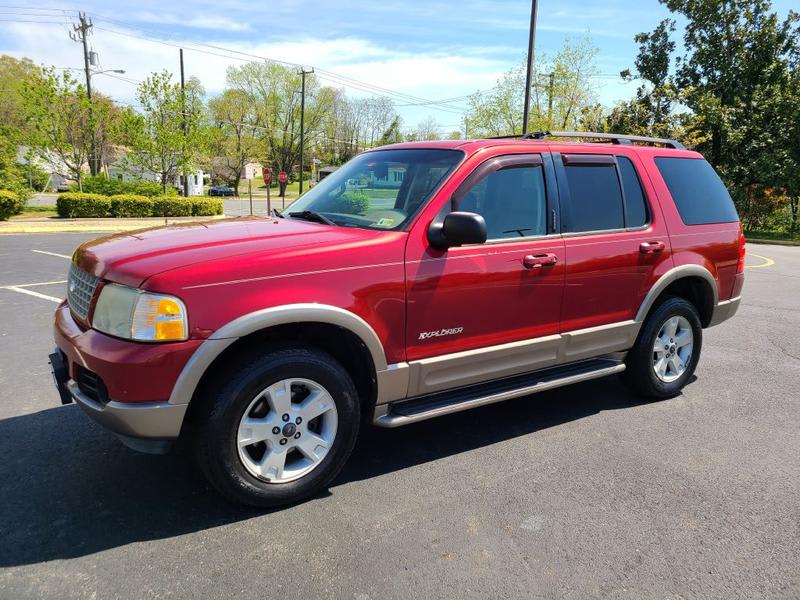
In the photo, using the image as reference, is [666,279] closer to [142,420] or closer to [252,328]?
[252,328]

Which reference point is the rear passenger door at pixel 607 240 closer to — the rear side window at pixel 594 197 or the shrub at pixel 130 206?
the rear side window at pixel 594 197

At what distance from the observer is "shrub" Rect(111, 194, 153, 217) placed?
26078 mm

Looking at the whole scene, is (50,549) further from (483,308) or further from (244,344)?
(483,308)

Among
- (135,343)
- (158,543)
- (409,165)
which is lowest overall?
(158,543)

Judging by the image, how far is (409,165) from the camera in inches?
157

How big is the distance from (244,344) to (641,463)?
2.52 m

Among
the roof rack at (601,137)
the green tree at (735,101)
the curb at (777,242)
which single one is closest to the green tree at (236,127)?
the green tree at (735,101)

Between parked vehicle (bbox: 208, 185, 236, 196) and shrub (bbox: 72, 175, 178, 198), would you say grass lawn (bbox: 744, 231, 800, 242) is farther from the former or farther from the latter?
parked vehicle (bbox: 208, 185, 236, 196)

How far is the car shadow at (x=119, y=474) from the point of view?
2.86 meters

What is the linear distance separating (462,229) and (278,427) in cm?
143

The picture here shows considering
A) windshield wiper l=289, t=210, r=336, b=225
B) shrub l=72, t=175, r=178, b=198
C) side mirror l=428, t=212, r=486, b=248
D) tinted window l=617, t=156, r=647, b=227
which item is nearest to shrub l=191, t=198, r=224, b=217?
shrub l=72, t=175, r=178, b=198

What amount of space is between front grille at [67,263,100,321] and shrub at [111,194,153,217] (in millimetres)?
25135

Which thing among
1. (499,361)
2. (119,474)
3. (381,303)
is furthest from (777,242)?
(119,474)

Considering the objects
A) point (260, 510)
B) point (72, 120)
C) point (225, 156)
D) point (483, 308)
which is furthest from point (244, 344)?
point (225, 156)
